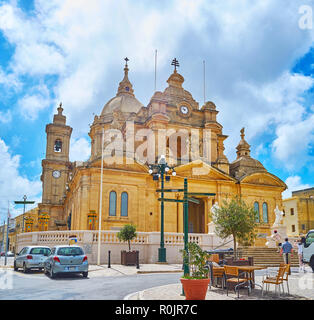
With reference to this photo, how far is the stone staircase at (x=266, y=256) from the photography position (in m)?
26.5

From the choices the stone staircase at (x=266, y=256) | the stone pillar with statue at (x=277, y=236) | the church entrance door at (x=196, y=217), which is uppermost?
the church entrance door at (x=196, y=217)

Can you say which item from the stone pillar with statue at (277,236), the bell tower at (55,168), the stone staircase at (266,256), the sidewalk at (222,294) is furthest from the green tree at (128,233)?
the bell tower at (55,168)

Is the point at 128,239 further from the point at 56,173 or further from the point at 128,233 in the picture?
the point at 56,173

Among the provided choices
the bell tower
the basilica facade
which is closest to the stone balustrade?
the basilica facade

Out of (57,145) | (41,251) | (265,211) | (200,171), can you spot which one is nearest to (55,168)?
(57,145)

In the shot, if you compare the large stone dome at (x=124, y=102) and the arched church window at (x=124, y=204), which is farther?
the large stone dome at (x=124, y=102)

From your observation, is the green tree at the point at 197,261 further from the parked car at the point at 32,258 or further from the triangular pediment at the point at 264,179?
the triangular pediment at the point at 264,179

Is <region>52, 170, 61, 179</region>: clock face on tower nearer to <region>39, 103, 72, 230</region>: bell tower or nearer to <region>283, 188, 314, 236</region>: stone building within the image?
<region>39, 103, 72, 230</region>: bell tower

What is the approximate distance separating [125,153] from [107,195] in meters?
4.67

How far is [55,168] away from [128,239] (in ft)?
142

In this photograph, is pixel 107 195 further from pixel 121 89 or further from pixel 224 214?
pixel 121 89

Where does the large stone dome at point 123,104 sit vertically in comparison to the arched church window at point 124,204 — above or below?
above

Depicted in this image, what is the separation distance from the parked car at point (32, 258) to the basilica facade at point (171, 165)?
1133 centimetres

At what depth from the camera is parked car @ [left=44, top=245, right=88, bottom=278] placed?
1731 cm
